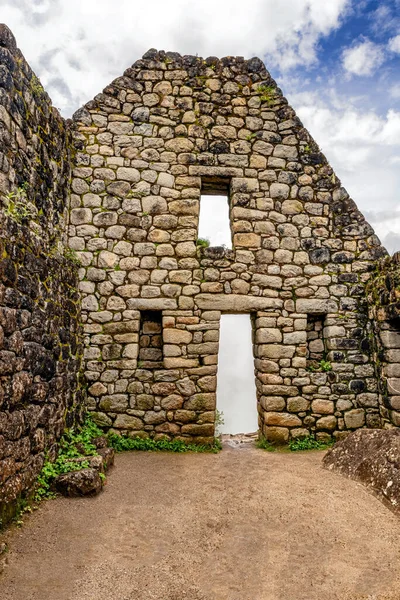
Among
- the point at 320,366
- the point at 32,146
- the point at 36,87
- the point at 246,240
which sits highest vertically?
the point at 36,87

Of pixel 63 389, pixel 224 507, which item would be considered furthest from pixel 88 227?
pixel 224 507

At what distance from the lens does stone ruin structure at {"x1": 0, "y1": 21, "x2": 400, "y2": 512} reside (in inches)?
247

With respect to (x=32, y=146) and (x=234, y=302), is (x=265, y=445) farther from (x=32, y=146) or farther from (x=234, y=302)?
(x=32, y=146)

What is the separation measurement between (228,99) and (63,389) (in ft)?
18.9

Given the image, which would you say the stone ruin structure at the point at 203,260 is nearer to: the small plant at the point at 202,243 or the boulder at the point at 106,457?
the small plant at the point at 202,243

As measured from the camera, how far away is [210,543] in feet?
11.3

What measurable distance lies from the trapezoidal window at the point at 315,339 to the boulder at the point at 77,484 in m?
4.09

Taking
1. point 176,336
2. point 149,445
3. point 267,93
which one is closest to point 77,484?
point 149,445

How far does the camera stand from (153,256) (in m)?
6.62

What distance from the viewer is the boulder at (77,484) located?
4.13 meters

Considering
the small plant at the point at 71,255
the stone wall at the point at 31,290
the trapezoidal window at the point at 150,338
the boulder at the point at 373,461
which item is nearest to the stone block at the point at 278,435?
the boulder at the point at 373,461

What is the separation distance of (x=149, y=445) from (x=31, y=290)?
319 cm

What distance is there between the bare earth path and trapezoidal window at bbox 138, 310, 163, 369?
1979 millimetres

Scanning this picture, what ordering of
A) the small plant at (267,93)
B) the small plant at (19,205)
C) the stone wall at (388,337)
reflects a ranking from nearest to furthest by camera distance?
the small plant at (19,205)
the stone wall at (388,337)
the small plant at (267,93)
